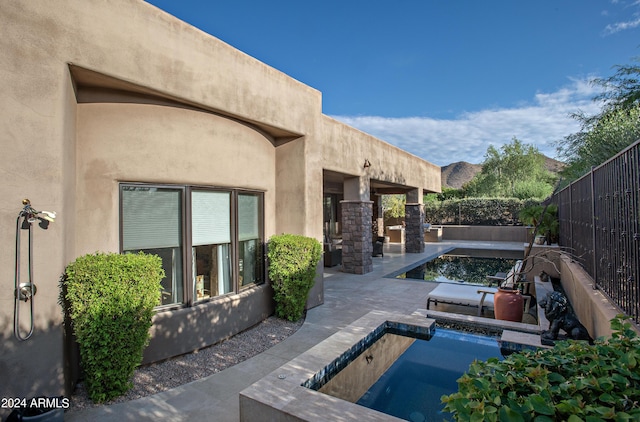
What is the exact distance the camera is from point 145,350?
178 inches

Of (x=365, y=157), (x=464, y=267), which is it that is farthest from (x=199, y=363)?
(x=464, y=267)

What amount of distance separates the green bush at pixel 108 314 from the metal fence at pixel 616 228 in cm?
483

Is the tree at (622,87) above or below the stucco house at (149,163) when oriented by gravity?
above

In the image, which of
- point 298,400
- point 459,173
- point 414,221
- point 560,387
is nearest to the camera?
point 560,387

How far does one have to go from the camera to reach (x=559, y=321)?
14.9ft

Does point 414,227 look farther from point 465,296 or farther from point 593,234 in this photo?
point 593,234

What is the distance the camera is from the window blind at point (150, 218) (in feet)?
14.8

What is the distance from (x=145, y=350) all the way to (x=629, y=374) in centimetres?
483

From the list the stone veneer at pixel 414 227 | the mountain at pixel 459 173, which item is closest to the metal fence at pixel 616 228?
the stone veneer at pixel 414 227

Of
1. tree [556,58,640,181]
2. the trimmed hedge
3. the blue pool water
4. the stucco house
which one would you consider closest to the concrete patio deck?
the stucco house

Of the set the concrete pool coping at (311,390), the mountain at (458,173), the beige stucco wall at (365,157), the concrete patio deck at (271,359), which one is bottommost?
the concrete patio deck at (271,359)

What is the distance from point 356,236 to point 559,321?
6.60 m

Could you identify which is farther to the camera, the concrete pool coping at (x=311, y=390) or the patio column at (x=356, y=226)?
the patio column at (x=356, y=226)

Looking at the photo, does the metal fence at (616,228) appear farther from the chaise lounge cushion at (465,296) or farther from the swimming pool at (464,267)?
the swimming pool at (464,267)
